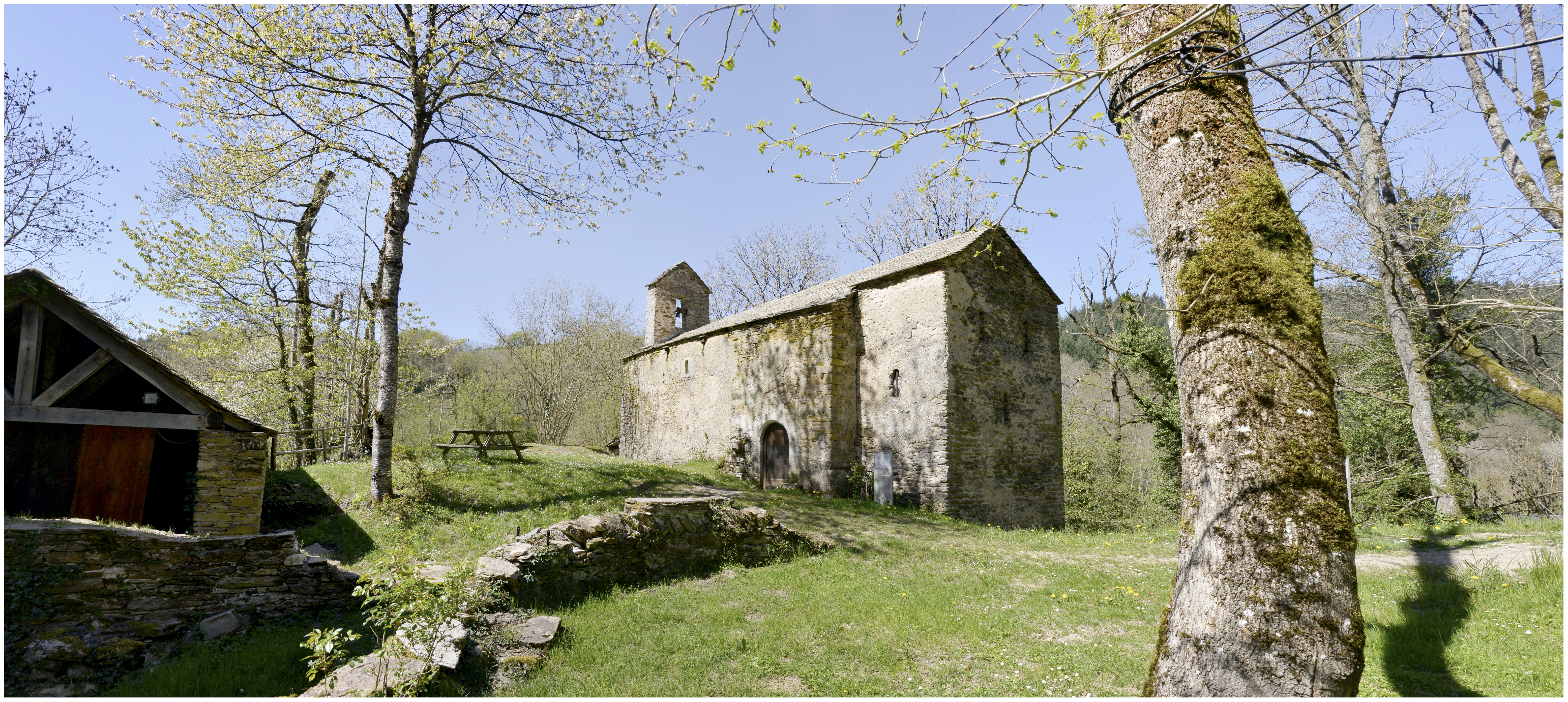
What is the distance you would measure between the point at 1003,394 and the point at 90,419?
14255mm

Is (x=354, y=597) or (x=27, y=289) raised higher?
(x=27, y=289)

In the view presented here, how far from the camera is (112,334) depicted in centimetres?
650

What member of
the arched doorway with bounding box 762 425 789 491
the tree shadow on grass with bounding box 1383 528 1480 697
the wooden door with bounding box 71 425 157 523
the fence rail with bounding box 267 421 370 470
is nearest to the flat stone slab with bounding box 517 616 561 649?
the wooden door with bounding box 71 425 157 523

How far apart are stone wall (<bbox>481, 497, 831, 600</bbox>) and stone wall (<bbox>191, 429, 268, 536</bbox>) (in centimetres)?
329

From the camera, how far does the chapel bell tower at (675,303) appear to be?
838 inches

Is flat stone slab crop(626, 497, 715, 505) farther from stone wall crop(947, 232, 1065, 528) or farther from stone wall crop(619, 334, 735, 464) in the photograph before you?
stone wall crop(619, 334, 735, 464)

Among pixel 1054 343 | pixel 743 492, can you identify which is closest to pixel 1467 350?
pixel 1054 343

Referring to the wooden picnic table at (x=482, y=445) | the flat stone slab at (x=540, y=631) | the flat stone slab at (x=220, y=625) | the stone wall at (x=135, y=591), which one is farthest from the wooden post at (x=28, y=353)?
the flat stone slab at (x=540, y=631)

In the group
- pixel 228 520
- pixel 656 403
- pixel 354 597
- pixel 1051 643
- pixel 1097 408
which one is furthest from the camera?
pixel 1097 408

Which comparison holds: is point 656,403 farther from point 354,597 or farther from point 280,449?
point 354,597

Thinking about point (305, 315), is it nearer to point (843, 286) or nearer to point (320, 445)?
point (320, 445)

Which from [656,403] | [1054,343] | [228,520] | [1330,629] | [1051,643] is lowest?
[1051,643]

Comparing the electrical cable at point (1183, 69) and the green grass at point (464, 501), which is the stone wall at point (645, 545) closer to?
the green grass at point (464, 501)

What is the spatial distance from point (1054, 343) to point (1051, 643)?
10644 millimetres
